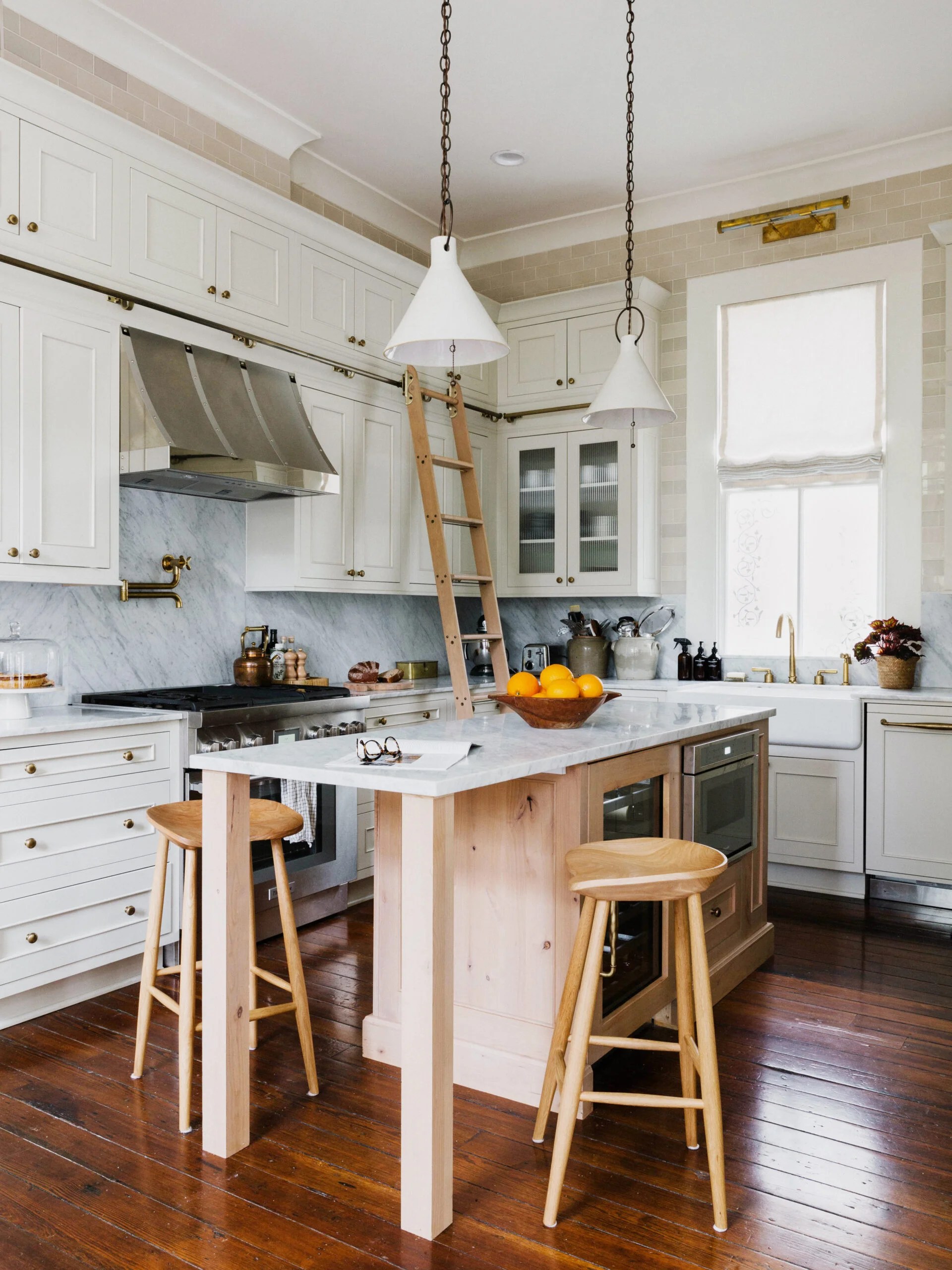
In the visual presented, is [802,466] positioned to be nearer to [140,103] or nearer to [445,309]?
[445,309]

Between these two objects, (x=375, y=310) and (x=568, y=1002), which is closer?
(x=568, y=1002)

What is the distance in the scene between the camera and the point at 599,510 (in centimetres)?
530

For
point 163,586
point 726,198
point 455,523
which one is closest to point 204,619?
point 163,586

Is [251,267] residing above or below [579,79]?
below

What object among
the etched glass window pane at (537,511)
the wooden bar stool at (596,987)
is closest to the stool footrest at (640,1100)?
the wooden bar stool at (596,987)

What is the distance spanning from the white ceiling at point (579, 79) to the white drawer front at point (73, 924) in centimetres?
318

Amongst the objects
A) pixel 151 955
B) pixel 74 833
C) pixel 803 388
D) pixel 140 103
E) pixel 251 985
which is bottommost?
pixel 251 985

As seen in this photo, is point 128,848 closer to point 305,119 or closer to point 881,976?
point 881,976

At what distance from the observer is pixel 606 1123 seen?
95.3 inches

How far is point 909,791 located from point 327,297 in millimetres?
3373

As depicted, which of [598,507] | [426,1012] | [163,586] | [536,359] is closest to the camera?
[426,1012]

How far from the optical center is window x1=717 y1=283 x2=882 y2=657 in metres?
4.84

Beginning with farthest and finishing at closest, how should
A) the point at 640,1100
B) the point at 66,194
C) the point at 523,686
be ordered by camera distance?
1. the point at 66,194
2. the point at 523,686
3. the point at 640,1100

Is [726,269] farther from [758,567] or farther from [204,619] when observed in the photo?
[204,619]
